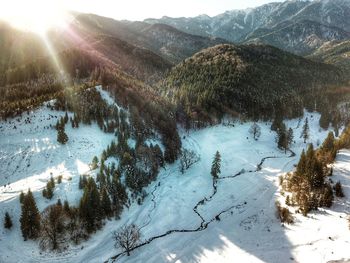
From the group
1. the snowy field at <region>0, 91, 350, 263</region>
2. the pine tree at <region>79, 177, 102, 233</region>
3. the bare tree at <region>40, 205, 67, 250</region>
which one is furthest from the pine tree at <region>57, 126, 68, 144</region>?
the bare tree at <region>40, 205, 67, 250</region>

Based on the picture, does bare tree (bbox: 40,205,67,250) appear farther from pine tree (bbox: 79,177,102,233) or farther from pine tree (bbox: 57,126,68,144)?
pine tree (bbox: 57,126,68,144)

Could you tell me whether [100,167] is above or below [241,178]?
above

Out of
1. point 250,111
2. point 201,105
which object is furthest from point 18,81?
point 250,111

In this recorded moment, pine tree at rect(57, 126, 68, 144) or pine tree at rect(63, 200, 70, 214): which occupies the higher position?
pine tree at rect(57, 126, 68, 144)

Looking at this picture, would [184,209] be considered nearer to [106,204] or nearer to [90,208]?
[106,204]

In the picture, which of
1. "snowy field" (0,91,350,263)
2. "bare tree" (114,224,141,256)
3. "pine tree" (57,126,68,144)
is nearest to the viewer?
"snowy field" (0,91,350,263)

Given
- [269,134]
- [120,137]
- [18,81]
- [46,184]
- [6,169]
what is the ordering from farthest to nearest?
1. [18,81]
2. [269,134]
3. [120,137]
4. [6,169]
5. [46,184]

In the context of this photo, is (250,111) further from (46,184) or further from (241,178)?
(46,184)
